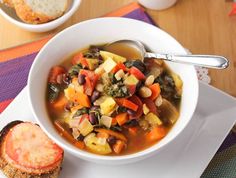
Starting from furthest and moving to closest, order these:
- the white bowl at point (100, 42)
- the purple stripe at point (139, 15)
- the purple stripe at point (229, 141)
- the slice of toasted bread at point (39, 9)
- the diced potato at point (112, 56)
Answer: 1. the purple stripe at point (139, 15)
2. the slice of toasted bread at point (39, 9)
3. the purple stripe at point (229, 141)
4. the diced potato at point (112, 56)
5. the white bowl at point (100, 42)

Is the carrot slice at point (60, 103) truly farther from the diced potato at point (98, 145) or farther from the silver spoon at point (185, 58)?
the silver spoon at point (185, 58)

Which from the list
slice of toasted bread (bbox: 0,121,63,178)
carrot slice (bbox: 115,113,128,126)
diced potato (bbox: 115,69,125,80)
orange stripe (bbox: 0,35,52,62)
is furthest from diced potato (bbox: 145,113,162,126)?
orange stripe (bbox: 0,35,52,62)

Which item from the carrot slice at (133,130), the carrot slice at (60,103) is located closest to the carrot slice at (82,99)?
the carrot slice at (60,103)

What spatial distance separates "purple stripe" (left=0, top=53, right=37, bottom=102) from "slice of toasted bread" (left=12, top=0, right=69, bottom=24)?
0.22 m

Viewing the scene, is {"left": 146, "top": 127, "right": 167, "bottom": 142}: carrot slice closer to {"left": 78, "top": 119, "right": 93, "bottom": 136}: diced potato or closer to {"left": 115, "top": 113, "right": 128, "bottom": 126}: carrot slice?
{"left": 115, "top": 113, "right": 128, "bottom": 126}: carrot slice

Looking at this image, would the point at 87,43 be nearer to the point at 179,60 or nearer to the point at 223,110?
the point at 179,60

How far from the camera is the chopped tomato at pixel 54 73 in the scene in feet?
7.26

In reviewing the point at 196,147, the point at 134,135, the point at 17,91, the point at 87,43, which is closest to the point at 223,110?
the point at 196,147

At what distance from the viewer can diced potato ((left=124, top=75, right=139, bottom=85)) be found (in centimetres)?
207

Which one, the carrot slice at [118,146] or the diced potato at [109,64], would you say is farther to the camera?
the diced potato at [109,64]

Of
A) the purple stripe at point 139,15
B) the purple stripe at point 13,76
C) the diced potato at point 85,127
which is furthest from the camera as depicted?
the purple stripe at point 139,15

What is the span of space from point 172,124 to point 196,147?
0.53 ft

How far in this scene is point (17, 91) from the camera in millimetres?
2543

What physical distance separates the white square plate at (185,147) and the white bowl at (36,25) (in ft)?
1.92
